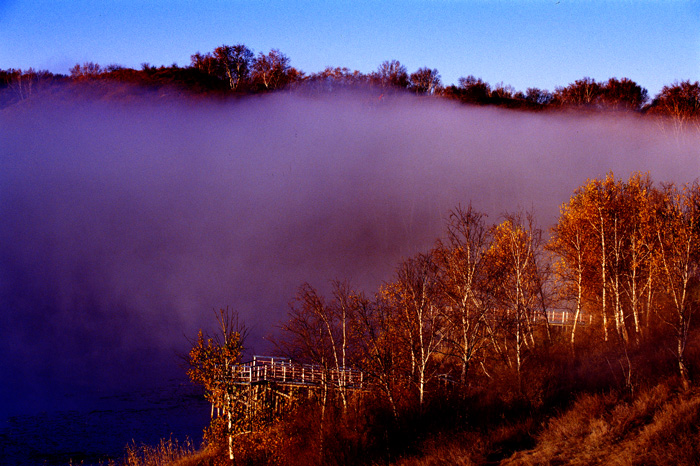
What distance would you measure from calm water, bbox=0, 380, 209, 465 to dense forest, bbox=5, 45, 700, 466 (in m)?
3.49

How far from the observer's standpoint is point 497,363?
28.3m

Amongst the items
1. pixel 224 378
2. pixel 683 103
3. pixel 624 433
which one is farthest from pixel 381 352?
pixel 683 103

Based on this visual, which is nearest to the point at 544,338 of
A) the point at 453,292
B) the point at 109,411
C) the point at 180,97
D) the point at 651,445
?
the point at 453,292

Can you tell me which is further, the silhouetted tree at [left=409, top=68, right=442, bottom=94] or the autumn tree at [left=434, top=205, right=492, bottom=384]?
the silhouetted tree at [left=409, top=68, right=442, bottom=94]

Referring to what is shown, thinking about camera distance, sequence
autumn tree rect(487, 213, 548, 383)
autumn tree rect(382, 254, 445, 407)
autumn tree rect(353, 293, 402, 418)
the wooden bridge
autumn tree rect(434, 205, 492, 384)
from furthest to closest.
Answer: the wooden bridge
autumn tree rect(487, 213, 548, 383)
autumn tree rect(382, 254, 445, 407)
autumn tree rect(353, 293, 402, 418)
autumn tree rect(434, 205, 492, 384)

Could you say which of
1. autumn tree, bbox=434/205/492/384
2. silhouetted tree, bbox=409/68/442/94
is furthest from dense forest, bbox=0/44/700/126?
autumn tree, bbox=434/205/492/384

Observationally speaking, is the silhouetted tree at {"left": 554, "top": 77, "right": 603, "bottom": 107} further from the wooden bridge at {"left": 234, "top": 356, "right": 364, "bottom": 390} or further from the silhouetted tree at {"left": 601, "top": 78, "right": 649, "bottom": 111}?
the wooden bridge at {"left": 234, "top": 356, "right": 364, "bottom": 390}

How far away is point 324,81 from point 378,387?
11029 cm

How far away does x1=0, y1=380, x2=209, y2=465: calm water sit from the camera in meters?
33.0

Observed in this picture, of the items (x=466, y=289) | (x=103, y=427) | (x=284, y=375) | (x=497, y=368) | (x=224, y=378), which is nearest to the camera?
(x=466, y=289)

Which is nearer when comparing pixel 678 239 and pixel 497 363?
pixel 678 239

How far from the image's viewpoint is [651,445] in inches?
496

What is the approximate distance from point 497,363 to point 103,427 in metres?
28.3

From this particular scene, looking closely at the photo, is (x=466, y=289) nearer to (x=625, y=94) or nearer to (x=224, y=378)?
(x=224, y=378)
